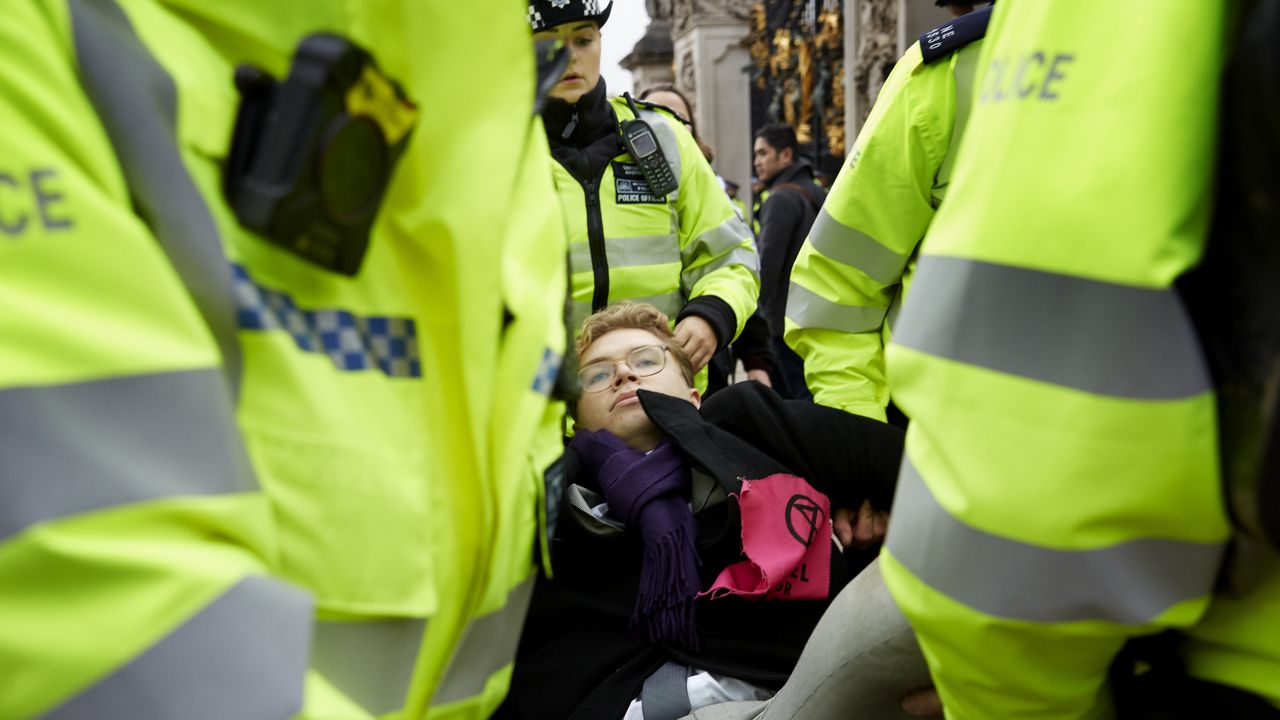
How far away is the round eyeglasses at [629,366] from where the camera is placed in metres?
2.29

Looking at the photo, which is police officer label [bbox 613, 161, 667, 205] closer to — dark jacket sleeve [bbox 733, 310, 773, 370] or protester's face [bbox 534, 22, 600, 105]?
Result: protester's face [bbox 534, 22, 600, 105]

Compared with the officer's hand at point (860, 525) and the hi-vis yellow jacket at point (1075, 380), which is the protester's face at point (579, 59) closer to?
the officer's hand at point (860, 525)

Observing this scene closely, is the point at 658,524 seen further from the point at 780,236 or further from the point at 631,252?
the point at 780,236

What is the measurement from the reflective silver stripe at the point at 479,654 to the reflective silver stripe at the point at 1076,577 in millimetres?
457

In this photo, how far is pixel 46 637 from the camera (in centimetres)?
66

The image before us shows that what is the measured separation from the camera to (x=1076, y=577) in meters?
0.86

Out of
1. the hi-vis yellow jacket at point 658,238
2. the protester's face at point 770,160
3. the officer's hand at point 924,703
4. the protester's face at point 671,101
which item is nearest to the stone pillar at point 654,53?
the protester's face at point 770,160

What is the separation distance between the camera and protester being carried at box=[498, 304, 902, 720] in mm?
1807

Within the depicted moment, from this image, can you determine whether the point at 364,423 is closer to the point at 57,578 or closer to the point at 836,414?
the point at 57,578

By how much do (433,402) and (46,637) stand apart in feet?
1.24

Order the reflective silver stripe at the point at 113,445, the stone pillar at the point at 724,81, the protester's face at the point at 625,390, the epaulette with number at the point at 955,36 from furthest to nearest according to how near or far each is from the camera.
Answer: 1. the stone pillar at the point at 724,81
2. the protester's face at the point at 625,390
3. the epaulette with number at the point at 955,36
4. the reflective silver stripe at the point at 113,445

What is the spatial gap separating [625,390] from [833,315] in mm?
486

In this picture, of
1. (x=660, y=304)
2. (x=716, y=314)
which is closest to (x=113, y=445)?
(x=716, y=314)

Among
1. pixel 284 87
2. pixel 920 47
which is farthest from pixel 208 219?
pixel 920 47
